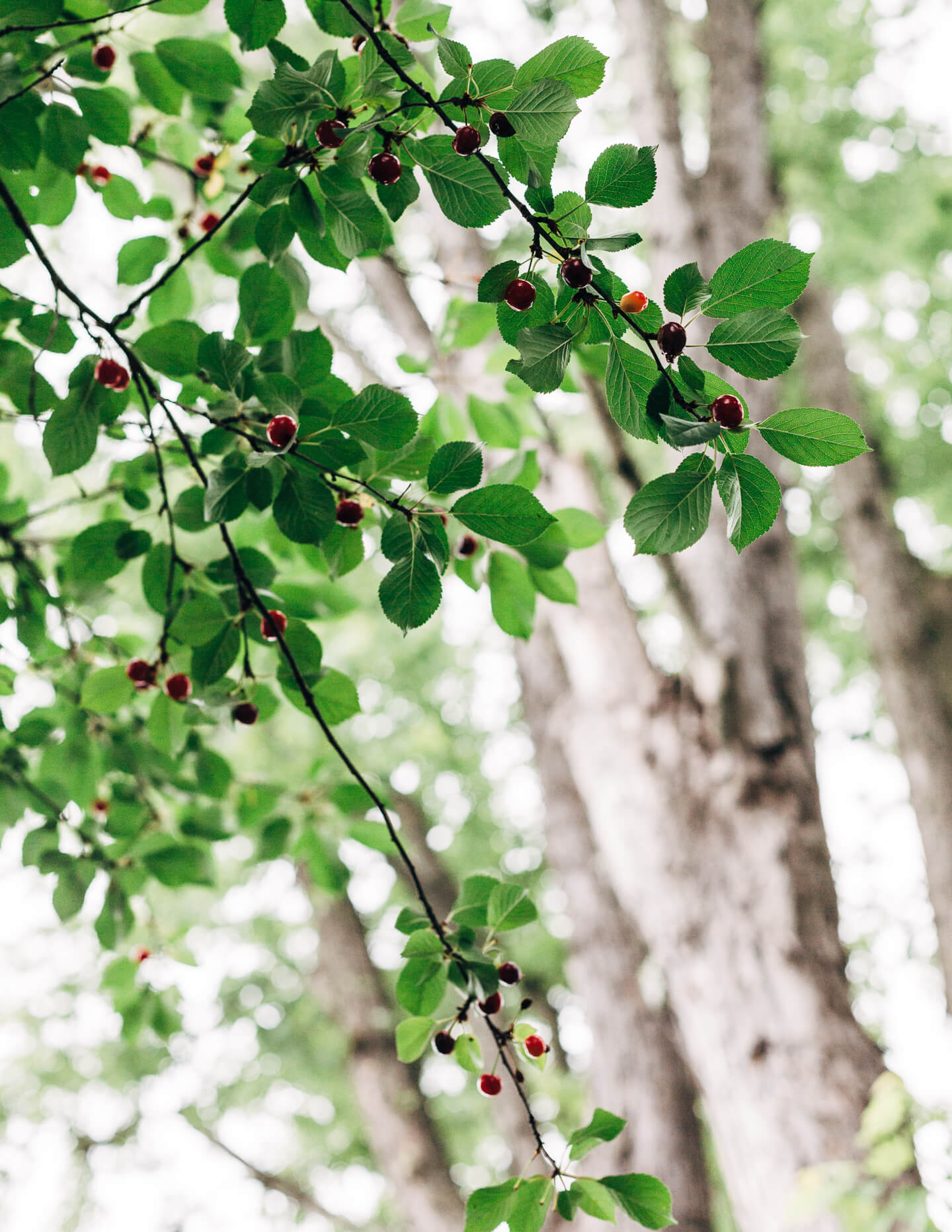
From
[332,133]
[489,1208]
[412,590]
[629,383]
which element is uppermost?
[332,133]

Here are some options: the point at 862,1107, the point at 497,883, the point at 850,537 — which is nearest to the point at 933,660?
the point at 850,537

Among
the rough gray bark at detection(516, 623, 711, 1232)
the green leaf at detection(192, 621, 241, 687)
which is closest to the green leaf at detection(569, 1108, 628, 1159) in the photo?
the green leaf at detection(192, 621, 241, 687)

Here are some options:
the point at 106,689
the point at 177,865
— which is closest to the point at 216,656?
the point at 106,689

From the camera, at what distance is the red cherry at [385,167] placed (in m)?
0.80

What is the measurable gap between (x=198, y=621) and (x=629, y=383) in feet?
2.24

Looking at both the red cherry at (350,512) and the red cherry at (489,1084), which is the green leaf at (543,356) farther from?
the red cherry at (489,1084)

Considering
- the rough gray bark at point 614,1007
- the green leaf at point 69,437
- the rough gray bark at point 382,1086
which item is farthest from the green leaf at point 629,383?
the rough gray bark at point 382,1086

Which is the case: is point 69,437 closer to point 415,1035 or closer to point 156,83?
point 156,83

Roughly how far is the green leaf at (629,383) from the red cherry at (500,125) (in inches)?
8.0

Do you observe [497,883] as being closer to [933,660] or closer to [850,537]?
[933,660]

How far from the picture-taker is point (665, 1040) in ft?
11.6

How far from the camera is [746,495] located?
0.67 metres

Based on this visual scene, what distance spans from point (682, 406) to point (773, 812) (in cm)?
208

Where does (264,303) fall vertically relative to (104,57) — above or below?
below
